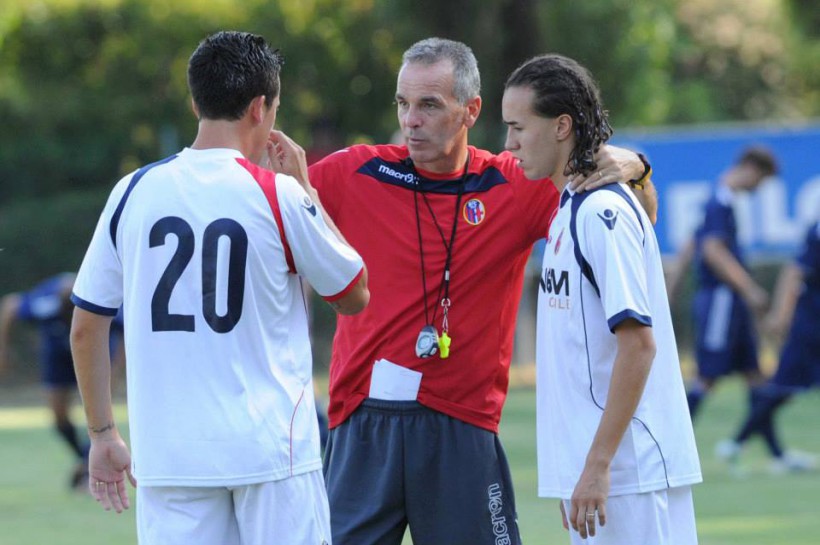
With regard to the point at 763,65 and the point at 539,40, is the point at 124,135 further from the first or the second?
the point at 763,65

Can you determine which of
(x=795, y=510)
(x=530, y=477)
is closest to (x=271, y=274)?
(x=795, y=510)

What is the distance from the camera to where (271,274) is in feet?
14.1

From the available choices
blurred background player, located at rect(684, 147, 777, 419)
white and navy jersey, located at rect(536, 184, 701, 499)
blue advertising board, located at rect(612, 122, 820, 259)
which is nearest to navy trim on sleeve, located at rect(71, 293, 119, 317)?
white and navy jersey, located at rect(536, 184, 701, 499)

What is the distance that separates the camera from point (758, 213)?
1864 cm

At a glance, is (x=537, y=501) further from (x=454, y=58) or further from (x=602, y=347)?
(x=602, y=347)

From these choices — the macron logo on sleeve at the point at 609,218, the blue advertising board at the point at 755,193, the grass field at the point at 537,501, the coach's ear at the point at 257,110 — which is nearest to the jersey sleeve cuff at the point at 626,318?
the macron logo on sleeve at the point at 609,218

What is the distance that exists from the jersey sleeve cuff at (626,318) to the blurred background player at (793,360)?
7.17 metres

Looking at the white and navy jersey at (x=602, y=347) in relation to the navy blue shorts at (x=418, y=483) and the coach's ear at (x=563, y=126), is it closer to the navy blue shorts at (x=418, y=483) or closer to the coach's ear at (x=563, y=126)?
the coach's ear at (x=563, y=126)

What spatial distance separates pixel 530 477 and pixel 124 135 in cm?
1524

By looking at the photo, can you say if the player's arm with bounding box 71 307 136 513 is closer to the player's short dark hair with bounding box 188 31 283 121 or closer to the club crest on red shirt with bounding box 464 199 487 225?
the player's short dark hair with bounding box 188 31 283 121

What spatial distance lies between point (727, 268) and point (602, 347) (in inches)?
297

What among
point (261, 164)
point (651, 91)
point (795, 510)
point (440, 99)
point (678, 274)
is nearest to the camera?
point (261, 164)

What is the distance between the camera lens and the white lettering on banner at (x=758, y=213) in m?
18.5

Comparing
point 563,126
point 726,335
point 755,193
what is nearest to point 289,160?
point 563,126
